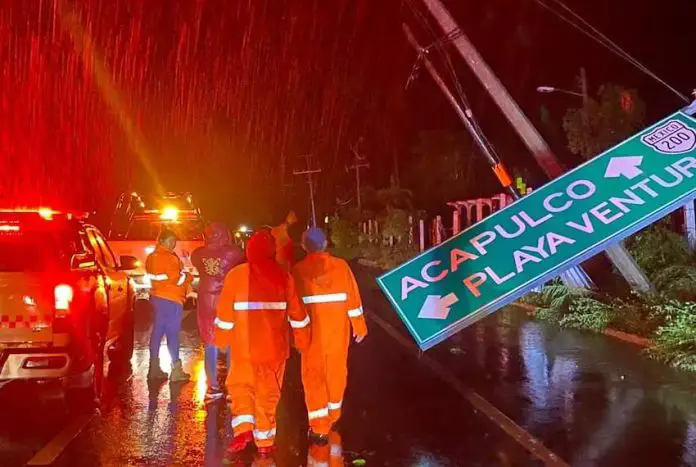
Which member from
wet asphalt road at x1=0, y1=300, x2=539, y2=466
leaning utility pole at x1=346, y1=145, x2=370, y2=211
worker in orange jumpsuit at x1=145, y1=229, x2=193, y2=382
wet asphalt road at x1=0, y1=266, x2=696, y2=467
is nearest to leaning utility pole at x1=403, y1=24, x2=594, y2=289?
wet asphalt road at x1=0, y1=266, x2=696, y2=467

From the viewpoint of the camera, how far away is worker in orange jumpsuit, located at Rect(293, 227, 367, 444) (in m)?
6.80

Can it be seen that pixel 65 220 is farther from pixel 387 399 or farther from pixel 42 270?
pixel 387 399

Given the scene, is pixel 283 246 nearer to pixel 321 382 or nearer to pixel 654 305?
pixel 321 382

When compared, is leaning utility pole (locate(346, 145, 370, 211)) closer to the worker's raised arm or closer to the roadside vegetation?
the roadside vegetation

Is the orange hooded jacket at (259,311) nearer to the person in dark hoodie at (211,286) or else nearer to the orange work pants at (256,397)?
the orange work pants at (256,397)

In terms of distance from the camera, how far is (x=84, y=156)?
48.2m

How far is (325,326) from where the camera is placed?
22.4 feet

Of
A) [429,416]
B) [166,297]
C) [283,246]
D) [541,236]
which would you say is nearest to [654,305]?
[541,236]

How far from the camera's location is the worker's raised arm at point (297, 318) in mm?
6535

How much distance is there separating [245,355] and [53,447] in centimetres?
174

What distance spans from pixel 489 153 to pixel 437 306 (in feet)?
25.2

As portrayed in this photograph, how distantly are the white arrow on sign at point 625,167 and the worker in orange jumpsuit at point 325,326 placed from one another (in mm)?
4006

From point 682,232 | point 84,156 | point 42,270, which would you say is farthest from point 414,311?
point 84,156

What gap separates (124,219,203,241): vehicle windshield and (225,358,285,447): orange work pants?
10.1 m
